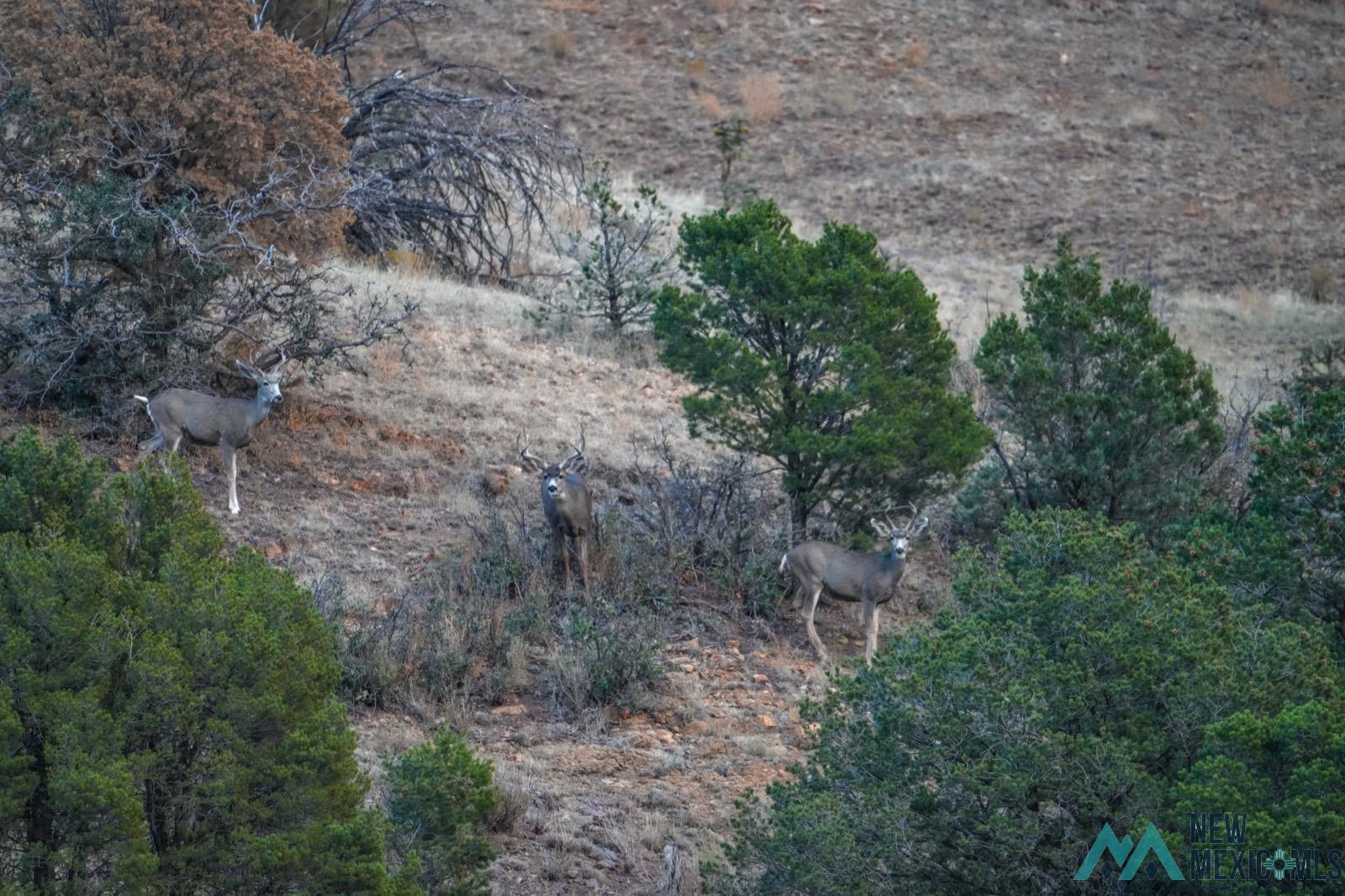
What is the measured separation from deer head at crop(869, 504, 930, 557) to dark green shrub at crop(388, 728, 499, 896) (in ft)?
17.4

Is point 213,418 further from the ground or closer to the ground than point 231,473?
further from the ground

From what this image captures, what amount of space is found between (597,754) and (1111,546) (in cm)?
378

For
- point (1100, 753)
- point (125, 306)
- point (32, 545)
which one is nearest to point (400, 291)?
point (125, 306)

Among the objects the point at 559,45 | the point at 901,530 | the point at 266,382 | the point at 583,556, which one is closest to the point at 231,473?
the point at 266,382

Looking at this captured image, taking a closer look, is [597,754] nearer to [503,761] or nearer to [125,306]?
[503,761]

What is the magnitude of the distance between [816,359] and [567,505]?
262 centimetres

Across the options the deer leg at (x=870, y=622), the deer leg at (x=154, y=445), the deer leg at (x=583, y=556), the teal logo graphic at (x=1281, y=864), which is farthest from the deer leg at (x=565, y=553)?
the teal logo graphic at (x=1281, y=864)

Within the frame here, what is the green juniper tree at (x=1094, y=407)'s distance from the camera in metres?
14.1

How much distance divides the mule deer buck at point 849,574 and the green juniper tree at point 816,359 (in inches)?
29.9

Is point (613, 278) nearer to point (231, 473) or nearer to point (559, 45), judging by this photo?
point (231, 473)

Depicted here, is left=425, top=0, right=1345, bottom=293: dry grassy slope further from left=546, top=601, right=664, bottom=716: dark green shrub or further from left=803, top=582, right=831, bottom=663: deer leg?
left=546, top=601, right=664, bottom=716: dark green shrub

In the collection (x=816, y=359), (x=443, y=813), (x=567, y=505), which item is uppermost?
(x=816, y=359)

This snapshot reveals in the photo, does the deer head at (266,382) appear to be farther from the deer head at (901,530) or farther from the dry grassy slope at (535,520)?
the deer head at (901,530)

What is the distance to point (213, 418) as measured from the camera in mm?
12992
